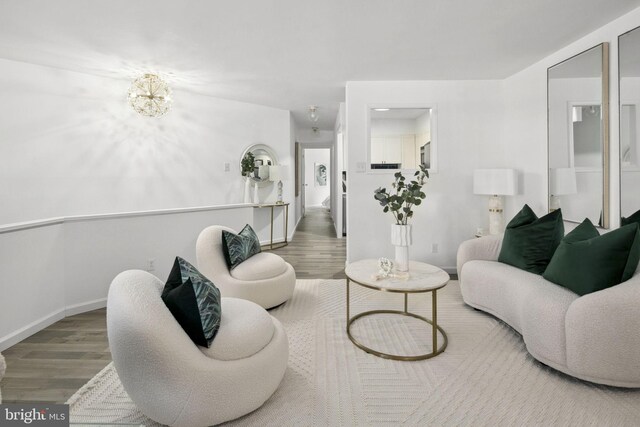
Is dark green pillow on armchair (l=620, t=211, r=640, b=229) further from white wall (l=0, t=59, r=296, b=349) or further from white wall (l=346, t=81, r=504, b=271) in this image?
white wall (l=0, t=59, r=296, b=349)

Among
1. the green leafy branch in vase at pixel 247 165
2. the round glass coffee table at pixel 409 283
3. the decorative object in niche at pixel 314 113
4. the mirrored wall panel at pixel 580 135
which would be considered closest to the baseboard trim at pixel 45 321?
the round glass coffee table at pixel 409 283

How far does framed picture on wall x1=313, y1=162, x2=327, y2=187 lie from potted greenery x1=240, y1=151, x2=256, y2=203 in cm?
786

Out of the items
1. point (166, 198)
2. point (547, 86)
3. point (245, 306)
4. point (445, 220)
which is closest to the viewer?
point (245, 306)

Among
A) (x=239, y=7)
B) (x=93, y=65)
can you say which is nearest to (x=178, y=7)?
(x=239, y=7)

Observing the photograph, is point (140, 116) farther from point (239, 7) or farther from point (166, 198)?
point (239, 7)

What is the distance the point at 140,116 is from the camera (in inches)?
180

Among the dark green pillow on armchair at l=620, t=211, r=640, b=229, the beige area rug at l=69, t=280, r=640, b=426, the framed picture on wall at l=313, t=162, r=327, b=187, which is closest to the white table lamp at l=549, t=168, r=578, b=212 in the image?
the dark green pillow on armchair at l=620, t=211, r=640, b=229

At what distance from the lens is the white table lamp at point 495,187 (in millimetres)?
3527

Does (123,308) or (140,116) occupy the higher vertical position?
(140,116)

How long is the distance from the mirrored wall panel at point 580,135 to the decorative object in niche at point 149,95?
175 inches

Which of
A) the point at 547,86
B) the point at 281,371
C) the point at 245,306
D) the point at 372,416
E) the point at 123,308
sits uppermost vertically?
the point at 547,86

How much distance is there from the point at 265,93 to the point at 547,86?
140 inches

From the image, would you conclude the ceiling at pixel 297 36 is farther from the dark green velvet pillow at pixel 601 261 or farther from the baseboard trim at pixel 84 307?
the baseboard trim at pixel 84 307

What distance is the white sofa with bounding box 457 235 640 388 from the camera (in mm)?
1675
